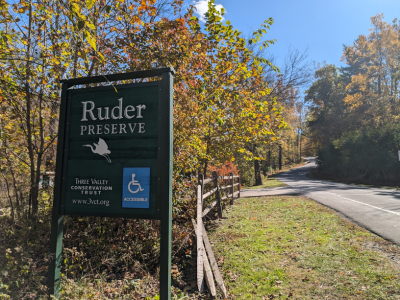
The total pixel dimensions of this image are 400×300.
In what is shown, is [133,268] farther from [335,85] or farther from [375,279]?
[335,85]

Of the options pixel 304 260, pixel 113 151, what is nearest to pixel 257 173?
pixel 304 260

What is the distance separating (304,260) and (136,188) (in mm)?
3956

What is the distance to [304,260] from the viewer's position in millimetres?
5145

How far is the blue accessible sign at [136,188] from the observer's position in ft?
9.21

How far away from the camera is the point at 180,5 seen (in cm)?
581

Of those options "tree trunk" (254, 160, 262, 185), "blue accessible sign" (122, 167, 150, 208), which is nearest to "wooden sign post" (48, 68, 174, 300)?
"blue accessible sign" (122, 167, 150, 208)

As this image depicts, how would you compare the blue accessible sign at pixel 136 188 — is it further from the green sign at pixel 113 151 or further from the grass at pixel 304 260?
the grass at pixel 304 260

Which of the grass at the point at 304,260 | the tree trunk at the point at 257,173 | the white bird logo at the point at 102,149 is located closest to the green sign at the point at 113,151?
the white bird logo at the point at 102,149

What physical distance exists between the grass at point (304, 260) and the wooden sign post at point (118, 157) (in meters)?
2.29

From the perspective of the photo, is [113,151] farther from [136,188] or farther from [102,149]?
[136,188]

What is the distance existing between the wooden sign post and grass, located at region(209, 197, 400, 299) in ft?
7.52

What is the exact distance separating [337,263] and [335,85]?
45.3m

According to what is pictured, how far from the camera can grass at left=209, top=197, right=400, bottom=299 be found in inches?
158

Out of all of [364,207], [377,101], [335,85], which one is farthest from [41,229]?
[335,85]
